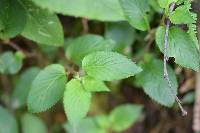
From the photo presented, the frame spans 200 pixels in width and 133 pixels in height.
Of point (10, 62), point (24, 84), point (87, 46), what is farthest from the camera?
point (24, 84)

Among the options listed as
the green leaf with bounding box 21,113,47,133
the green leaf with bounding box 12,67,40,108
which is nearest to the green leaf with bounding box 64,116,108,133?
the green leaf with bounding box 21,113,47,133

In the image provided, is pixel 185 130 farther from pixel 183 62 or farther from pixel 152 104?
pixel 183 62

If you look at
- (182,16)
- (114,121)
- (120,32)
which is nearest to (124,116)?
(114,121)

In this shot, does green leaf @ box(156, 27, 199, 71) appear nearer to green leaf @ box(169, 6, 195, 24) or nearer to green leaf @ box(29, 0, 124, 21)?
green leaf @ box(169, 6, 195, 24)

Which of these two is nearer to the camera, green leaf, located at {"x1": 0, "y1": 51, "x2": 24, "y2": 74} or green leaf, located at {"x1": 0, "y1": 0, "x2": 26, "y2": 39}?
green leaf, located at {"x1": 0, "y1": 0, "x2": 26, "y2": 39}

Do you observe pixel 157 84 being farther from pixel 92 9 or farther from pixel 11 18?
pixel 11 18

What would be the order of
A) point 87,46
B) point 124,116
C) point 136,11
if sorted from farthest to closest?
point 124,116
point 87,46
point 136,11
